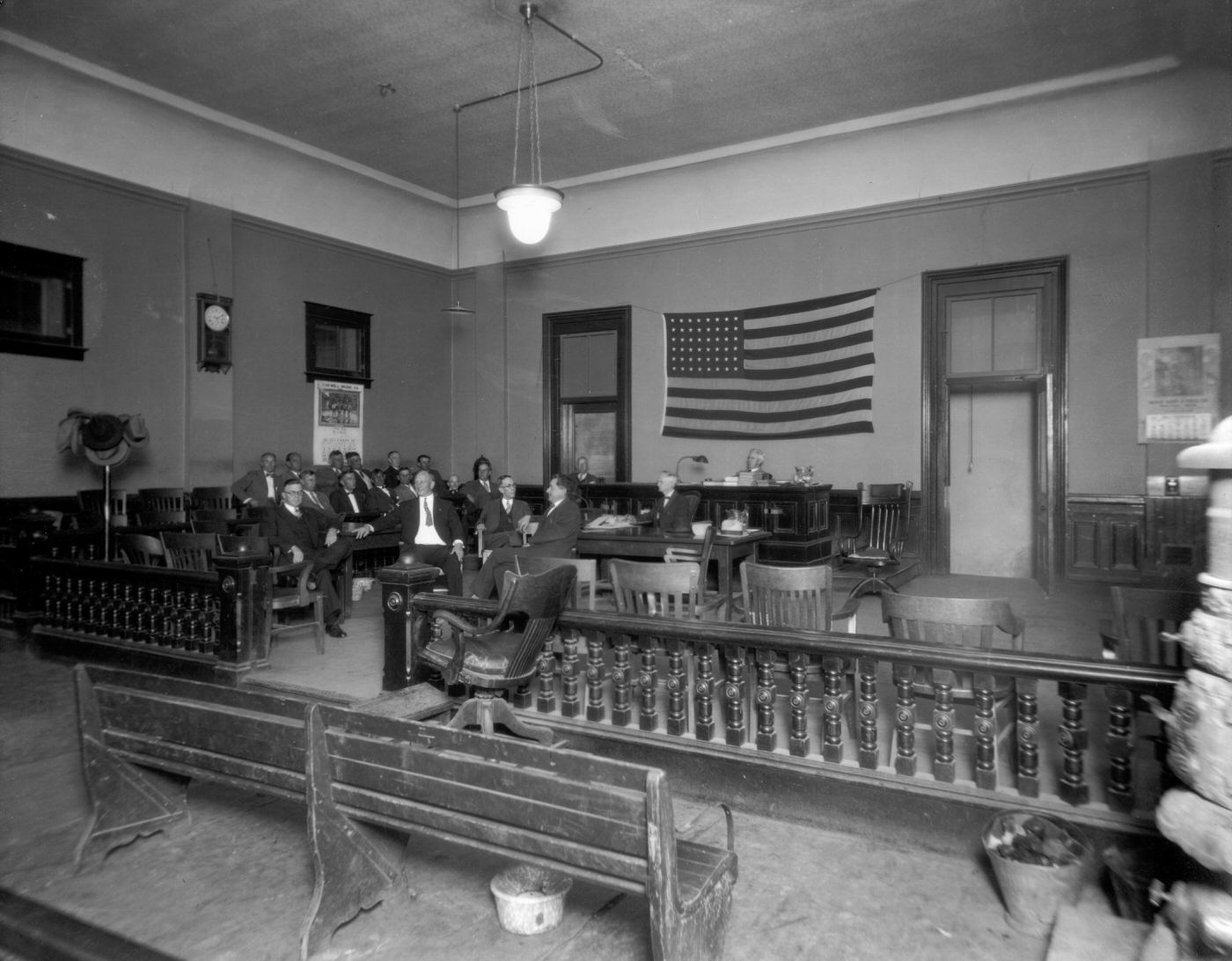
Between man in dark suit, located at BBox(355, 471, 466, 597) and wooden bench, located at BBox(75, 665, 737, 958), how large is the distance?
128 inches

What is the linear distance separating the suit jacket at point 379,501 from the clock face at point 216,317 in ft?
8.33

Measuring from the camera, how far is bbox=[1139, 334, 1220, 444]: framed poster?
7.64m

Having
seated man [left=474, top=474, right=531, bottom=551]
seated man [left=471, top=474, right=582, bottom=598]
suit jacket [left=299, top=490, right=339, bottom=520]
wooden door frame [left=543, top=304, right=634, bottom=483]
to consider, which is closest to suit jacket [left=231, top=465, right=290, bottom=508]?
suit jacket [left=299, top=490, right=339, bottom=520]

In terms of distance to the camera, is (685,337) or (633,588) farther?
(685,337)

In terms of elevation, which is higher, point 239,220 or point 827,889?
point 239,220

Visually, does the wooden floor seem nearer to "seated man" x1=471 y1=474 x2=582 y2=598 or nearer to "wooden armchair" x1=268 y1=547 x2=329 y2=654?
"wooden armchair" x1=268 y1=547 x2=329 y2=654

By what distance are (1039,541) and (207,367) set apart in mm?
9197

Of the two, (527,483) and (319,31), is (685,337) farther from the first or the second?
(319,31)

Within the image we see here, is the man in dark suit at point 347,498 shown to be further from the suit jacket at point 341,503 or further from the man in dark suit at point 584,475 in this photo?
the man in dark suit at point 584,475

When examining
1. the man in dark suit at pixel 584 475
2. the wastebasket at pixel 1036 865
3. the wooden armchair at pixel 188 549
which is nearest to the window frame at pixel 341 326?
the man in dark suit at pixel 584 475

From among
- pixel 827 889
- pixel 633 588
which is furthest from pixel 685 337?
pixel 827 889

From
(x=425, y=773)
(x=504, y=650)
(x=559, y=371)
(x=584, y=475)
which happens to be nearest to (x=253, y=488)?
(x=584, y=475)

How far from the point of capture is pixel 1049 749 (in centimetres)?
357

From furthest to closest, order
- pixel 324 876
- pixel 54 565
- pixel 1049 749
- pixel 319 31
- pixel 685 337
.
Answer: pixel 685 337, pixel 319 31, pixel 54 565, pixel 1049 749, pixel 324 876
